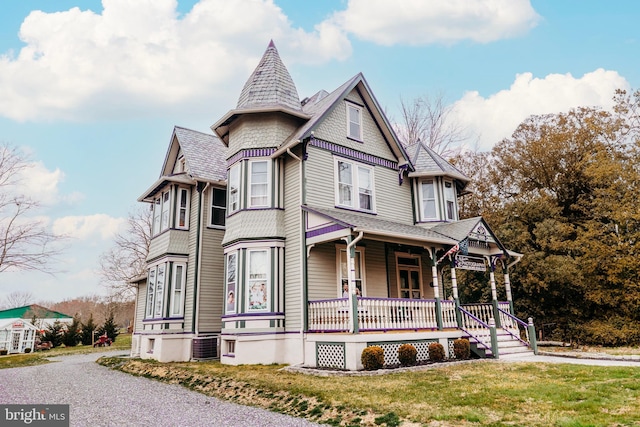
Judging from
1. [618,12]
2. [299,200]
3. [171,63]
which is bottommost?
[299,200]

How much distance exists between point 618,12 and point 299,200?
11495mm

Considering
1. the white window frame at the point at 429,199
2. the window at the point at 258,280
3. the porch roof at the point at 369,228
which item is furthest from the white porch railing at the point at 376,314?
the white window frame at the point at 429,199

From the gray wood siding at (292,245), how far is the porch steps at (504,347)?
541cm

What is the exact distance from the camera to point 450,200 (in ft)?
58.2

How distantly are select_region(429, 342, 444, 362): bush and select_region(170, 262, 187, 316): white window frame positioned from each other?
9.29m

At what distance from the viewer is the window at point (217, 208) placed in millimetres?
17222

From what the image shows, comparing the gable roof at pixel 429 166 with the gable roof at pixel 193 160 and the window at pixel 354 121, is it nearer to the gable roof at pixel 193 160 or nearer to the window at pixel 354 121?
the window at pixel 354 121

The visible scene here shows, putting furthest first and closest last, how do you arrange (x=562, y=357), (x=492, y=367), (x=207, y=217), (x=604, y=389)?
(x=207, y=217) → (x=562, y=357) → (x=492, y=367) → (x=604, y=389)

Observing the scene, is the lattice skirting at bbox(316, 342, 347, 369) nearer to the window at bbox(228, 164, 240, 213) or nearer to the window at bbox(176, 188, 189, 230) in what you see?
the window at bbox(228, 164, 240, 213)

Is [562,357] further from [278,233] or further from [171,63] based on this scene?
[171,63]

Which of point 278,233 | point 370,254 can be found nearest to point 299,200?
point 278,233

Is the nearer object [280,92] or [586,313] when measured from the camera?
[280,92]

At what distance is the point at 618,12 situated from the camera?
1364 centimetres

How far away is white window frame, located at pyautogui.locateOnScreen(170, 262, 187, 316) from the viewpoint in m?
16.5
